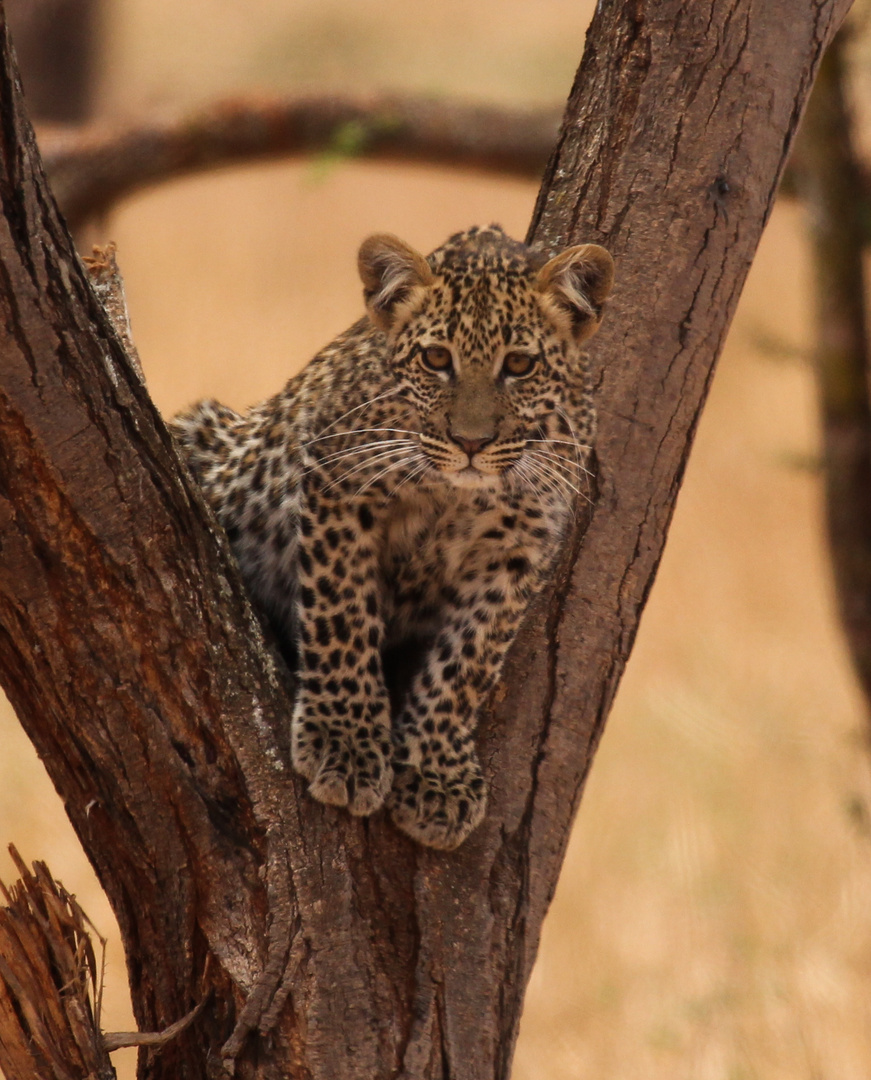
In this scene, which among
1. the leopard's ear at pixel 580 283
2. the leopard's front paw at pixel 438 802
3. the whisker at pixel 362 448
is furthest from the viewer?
the leopard's ear at pixel 580 283

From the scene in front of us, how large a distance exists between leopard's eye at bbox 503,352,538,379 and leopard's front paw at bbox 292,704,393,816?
3.46 feet

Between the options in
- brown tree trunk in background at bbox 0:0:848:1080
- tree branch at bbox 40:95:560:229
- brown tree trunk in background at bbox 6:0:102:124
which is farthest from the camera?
brown tree trunk in background at bbox 6:0:102:124

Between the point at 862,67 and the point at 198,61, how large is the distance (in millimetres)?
18437

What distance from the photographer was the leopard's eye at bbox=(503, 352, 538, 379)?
382cm

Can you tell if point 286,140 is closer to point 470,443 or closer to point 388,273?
point 388,273

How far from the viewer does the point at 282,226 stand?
60.6 ft

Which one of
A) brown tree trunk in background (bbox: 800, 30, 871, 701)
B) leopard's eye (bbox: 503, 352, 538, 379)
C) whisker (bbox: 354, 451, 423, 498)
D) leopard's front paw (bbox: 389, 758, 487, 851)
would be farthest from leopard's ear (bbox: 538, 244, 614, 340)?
brown tree trunk in background (bbox: 800, 30, 871, 701)

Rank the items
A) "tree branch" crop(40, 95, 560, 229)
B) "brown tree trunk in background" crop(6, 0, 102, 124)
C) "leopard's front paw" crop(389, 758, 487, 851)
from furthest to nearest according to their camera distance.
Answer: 1. "brown tree trunk in background" crop(6, 0, 102, 124)
2. "tree branch" crop(40, 95, 560, 229)
3. "leopard's front paw" crop(389, 758, 487, 851)

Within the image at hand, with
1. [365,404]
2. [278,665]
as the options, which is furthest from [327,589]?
[365,404]

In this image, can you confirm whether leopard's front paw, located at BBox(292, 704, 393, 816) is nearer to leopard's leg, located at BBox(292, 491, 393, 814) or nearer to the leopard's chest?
leopard's leg, located at BBox(292, 491, 393, 814)

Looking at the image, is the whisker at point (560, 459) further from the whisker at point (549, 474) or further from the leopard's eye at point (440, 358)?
the leopard's eye at point (440, 358)

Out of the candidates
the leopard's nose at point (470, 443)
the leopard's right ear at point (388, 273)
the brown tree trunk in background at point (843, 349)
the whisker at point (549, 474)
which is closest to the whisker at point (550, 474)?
the whisker at point (549, 474)

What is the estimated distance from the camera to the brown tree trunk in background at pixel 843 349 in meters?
7.63

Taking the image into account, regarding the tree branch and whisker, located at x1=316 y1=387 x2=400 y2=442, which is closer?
whisker, located at x1=316 y1=387 x2=400 y2=442
